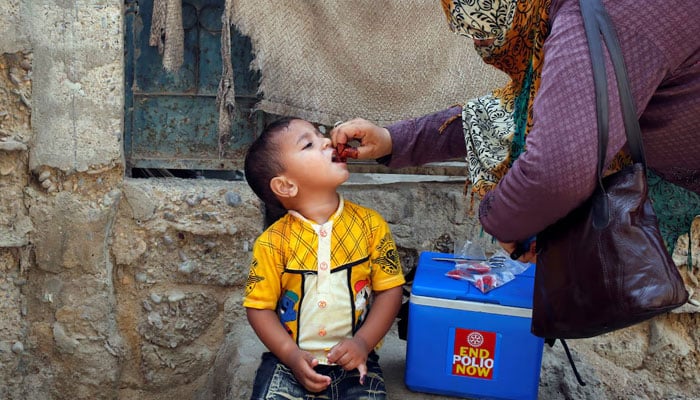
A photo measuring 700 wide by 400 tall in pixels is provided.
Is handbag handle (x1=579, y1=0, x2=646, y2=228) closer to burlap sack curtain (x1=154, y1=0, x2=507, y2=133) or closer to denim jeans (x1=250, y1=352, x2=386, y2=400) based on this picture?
denim jeans (x1=250, y1=352, x2=386, y2=400)

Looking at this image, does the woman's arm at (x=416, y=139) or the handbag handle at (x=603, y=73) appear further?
the woman's arm at (x=416, y=139)

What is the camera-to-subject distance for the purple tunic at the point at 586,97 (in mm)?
1388

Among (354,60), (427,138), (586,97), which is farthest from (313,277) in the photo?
(586,97)

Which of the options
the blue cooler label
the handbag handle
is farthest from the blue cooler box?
the handbag handle

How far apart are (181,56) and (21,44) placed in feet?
1.79

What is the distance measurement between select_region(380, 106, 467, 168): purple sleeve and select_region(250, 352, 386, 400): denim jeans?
2.14 ft

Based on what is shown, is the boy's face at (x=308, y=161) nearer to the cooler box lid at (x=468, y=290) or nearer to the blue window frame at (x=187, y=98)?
the cooler box lid at (x=468, y=290)

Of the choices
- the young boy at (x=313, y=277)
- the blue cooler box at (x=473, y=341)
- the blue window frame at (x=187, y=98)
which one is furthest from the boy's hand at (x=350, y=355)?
the blue window frame at (x=187, y=98)

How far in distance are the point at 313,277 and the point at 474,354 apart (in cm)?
51

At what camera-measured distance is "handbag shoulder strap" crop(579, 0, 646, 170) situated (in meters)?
1.38

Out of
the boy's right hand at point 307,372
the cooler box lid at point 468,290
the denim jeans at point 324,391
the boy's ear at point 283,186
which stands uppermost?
the boy's ear at point 283,186

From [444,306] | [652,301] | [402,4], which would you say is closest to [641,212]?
[652,301]

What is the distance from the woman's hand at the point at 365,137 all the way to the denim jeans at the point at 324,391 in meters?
0.63

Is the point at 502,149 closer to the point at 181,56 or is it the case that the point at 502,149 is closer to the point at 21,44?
the point at 181,56
